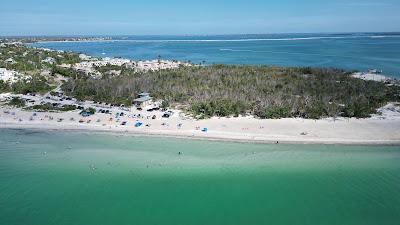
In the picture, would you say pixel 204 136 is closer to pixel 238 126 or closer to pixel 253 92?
pixel 238 126

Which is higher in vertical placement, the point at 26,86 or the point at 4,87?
the point at 26,86

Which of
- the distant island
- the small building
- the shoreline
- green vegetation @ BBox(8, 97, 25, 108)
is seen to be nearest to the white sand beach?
the shoreline

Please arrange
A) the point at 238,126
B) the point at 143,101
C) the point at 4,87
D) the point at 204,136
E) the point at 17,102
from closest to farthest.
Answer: the point at 204,136
the point at 238,126
the point at 143,101
the point at 17,102
the point at 4,87

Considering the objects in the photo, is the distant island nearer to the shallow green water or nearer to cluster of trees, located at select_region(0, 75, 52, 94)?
cluster of trees, located at select_region(0, 75, 52, 94)

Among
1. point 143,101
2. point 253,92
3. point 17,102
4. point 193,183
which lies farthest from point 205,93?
point 17,102

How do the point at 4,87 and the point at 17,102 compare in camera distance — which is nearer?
the point at 17,102

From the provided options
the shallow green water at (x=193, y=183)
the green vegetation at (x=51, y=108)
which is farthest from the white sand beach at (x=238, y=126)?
the green vegetation at (x=51, y=108)

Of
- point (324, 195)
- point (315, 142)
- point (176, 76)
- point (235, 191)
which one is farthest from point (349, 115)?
point (176, 76)

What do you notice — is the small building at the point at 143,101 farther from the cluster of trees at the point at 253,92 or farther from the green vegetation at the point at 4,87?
the green vegetation at the point at 4,87
